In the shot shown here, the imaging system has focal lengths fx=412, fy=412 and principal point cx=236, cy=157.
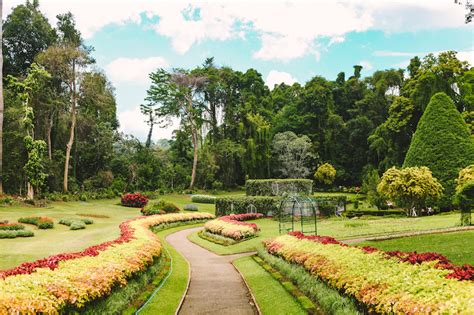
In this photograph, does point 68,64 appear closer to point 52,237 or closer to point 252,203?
point 252,203

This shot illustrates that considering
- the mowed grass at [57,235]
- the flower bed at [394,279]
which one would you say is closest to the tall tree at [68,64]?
the mowed grass at [57,235]

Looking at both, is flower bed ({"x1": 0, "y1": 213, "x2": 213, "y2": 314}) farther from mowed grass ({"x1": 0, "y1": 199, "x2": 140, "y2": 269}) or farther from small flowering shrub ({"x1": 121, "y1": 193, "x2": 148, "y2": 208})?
small flowering shrub ({"x1": 121, "y1": 193, "x2": 148, "y2": 208})

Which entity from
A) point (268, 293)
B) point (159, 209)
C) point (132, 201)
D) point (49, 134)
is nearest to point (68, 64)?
point (49, 134)

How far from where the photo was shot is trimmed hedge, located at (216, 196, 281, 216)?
3189 cm

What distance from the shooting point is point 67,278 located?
729 cm

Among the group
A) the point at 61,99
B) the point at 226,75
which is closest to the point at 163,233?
the point at 61,99

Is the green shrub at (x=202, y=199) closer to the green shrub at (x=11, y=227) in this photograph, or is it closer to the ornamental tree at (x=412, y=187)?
the ornamental tree at (x=412, y=187)

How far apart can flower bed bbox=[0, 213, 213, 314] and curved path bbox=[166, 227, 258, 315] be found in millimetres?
1602

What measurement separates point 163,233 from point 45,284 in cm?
1916

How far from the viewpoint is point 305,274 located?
10.5 metres

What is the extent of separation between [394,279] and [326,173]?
46846 mm

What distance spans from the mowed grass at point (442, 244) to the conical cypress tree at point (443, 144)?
48.3 ft

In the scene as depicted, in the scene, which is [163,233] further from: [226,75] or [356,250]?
[226,75]

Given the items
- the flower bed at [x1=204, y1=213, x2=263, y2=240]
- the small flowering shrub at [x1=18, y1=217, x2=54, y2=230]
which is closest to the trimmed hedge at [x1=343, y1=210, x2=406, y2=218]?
the flower bed at [x1=204, y1=213, x2=263, y2=240]
